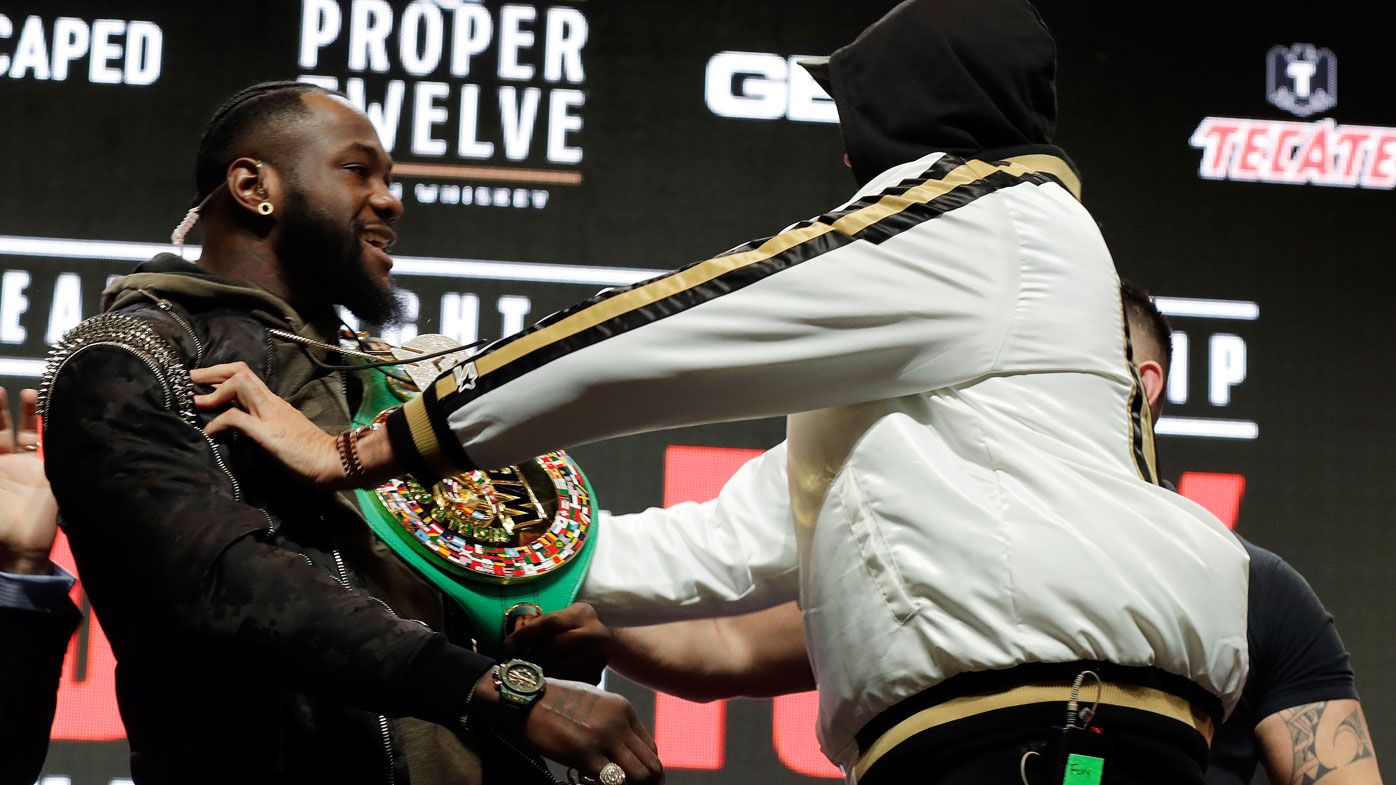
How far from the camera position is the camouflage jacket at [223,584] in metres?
1.74

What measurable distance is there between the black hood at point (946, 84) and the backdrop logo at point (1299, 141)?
91.3 inches

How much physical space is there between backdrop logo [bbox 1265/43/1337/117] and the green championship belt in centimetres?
261

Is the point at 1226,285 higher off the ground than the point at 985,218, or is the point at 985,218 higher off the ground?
the point at 985,218

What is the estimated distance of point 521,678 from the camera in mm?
1730

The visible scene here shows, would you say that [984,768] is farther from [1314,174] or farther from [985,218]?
[1314,174]

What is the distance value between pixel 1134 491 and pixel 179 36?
2.96m

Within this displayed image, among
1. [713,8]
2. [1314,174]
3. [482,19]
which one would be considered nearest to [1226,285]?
[1314,174]

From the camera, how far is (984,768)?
65.0 inches

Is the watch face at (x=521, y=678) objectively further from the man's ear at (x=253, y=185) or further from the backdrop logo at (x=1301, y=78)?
the backdrop logo at (x=1301, y=78)

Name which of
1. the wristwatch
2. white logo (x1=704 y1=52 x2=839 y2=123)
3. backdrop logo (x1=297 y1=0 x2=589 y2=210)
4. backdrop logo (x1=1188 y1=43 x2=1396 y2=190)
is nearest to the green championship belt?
the wristwatch

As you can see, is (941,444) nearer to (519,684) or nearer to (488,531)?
(519,684)

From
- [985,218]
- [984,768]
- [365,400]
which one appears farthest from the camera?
[365,400]

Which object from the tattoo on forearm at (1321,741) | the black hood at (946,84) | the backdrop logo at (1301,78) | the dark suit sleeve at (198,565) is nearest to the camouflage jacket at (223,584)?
the dark suit sleeve at (198,565)

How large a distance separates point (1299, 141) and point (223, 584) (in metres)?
3.21
